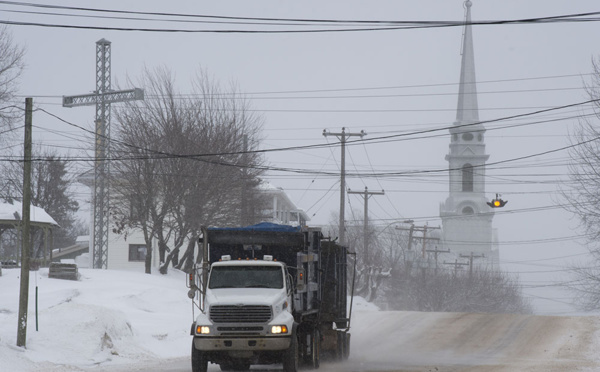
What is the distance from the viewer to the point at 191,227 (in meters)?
52.4

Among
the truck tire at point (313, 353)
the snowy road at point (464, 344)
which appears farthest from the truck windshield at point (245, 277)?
the snowy road at point (464, 344)

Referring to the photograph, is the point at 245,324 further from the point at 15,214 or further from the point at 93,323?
the point at 15,214

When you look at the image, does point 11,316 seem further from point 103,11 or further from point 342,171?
point 342,171

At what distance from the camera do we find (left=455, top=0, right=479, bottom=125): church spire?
175 meters

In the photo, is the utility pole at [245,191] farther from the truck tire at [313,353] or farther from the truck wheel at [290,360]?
the truck wheel at [290,360]

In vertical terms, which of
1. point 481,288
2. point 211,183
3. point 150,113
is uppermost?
point 150,113

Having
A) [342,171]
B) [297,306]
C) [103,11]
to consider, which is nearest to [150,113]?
[342,171]

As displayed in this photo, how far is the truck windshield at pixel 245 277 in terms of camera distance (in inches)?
797

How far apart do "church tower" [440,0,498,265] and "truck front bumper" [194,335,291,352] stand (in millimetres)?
Result: 156132

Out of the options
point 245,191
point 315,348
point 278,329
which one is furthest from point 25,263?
point 245,191

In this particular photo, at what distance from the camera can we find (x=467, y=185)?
186250 millimetres

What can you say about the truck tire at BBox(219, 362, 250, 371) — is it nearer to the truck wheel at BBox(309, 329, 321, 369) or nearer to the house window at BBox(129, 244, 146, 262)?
the truck wheel at BBox(309, 329, 321, 369)

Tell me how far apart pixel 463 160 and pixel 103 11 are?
540 ft

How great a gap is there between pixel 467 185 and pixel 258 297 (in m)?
170
